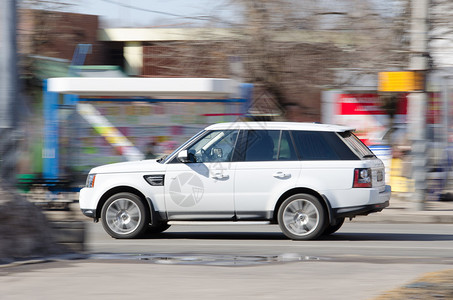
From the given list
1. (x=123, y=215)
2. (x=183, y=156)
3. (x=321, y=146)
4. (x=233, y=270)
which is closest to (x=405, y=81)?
(x=321, y=146)

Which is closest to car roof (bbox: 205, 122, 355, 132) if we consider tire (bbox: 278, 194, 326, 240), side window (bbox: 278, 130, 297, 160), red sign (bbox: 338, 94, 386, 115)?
side window (bbox: 278, 130, 297, 160)

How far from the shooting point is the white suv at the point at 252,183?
10672mm

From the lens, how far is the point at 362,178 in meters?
10.6

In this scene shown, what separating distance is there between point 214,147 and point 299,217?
5.42 feet

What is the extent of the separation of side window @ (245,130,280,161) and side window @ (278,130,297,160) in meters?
0.08

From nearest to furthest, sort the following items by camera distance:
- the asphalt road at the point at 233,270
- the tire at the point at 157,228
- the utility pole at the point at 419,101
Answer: the asphalt road at the point at 233,270 < the tire at the point at 157,228 < the utility pole at the point at 419,101

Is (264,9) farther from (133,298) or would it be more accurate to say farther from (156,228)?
(133,298)

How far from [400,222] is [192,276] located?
853cm

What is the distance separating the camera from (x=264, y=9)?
1859 cm

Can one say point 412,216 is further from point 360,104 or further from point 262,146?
point 360,104

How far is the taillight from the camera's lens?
34.8ft

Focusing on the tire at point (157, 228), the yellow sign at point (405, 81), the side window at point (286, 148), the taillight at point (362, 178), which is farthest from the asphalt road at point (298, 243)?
the yellow sign at point (405, 81)

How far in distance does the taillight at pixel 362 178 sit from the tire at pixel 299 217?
623mm

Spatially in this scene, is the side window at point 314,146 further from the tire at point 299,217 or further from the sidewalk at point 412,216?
the sidewalk at point 412,216
